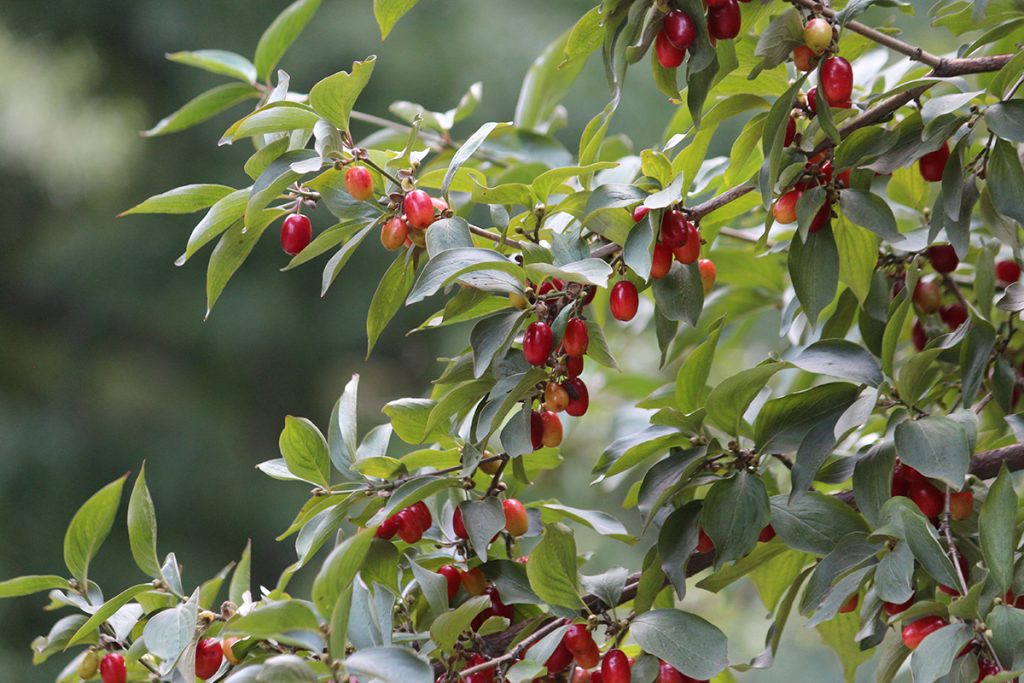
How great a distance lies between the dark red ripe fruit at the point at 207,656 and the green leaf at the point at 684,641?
0.82 feet

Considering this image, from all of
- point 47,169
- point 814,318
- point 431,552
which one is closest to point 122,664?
point 431,552

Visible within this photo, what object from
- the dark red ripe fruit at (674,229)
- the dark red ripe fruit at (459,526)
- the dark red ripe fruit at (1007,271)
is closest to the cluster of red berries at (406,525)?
the dark red ripe fruit at (459,526)

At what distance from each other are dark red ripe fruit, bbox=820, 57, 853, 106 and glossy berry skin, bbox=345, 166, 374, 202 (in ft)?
0.86

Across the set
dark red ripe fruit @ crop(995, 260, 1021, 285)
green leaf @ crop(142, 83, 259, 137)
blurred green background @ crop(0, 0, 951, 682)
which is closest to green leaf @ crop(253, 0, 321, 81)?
green leaf @ crop(142, 83, 259, 137)

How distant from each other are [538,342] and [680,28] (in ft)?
0.61

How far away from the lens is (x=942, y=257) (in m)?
0.79

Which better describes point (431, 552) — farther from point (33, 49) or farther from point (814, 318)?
point (33, 49)

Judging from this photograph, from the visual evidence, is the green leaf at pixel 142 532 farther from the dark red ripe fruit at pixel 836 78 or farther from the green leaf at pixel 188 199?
the dark red ripe fruit at pixel 836 78

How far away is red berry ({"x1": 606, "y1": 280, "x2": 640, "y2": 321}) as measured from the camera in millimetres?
625

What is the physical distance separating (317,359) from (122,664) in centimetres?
225

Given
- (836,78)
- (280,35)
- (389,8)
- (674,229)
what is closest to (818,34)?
(836,78)

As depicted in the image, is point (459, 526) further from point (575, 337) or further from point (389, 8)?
point (389, 8)

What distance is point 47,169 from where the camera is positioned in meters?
2.70

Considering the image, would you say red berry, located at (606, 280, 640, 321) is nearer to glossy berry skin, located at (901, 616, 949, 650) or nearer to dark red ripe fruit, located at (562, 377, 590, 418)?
dark red ripe fruit, located at (562, 377, 590, 418)
